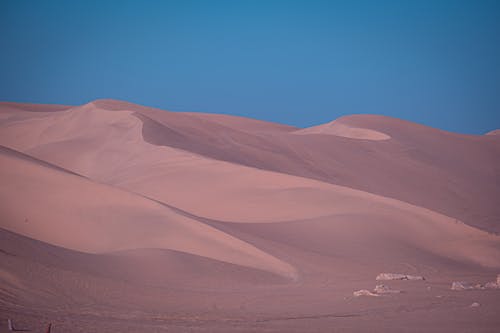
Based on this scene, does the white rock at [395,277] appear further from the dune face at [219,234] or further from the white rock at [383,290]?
the white rock at [383,290]

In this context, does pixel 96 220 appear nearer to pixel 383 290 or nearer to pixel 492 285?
pixel 383 290

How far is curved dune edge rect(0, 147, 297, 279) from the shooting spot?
15391mm

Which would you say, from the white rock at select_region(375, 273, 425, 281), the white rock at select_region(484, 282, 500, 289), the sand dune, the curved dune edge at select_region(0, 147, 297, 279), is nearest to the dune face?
the curved dune edge at select_region(0, 147, 297, 279)

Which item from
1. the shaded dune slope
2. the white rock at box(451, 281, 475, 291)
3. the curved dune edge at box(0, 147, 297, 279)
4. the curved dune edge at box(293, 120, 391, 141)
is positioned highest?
the curved dune edge at box(293, 120, 391, 141)

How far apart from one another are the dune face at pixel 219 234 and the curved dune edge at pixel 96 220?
5 cm

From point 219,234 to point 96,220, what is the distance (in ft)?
10.7

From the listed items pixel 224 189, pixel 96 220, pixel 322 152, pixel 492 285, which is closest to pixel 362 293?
pixel 492 285

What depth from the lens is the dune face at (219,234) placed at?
407 inches

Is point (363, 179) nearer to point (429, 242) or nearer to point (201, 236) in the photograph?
point (429, 242)

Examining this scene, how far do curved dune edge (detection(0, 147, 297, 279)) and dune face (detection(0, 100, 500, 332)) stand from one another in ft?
0.17

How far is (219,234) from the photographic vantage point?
16578 mm

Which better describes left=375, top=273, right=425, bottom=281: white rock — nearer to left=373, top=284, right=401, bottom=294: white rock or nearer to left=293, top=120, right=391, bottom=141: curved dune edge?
left=373, top=284, right=401, bottom=294: white rock

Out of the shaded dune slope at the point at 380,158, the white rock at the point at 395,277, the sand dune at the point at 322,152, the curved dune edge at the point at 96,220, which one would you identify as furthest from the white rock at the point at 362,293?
the sand dune at the point at 322,152

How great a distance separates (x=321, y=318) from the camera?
1007cm
